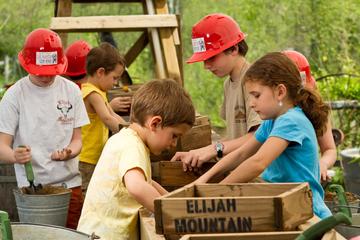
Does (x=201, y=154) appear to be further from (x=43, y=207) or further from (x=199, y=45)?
(x=43, y=207)

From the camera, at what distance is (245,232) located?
3.74m

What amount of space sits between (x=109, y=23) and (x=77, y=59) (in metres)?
1.28

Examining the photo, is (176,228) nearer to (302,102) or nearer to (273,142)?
(273,142)

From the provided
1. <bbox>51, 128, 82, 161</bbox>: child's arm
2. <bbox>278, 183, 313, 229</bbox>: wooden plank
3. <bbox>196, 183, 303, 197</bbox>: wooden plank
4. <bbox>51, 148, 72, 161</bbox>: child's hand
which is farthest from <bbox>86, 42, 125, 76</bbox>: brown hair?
<bbox>278, 183, 313, 229</bbox>: wooden plank

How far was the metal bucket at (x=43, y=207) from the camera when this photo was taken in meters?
5.71

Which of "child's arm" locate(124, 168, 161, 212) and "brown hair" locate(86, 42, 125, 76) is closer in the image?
"child's arm" locate(124, 168, 161, 212)

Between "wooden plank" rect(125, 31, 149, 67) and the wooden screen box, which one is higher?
"wooden plank" rect(125, 31, 149, 67)

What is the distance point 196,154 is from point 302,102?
0.84 meters

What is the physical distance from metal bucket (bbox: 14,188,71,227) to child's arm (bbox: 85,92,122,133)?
1.20 metres

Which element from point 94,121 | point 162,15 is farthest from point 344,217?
point 162,15

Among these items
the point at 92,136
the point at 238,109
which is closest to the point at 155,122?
the point at 238,109

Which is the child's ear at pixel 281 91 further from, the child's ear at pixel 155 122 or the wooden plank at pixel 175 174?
the wooden plank at pixel 175 174

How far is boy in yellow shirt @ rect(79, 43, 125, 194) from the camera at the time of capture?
7.04 meters

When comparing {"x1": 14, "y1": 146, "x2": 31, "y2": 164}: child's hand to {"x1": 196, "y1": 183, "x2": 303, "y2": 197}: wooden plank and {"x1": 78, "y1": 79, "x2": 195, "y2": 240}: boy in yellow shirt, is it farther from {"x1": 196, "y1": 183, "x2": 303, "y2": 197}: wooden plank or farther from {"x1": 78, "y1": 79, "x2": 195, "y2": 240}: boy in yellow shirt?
{"x1": 196, "y1": 183, "x2": 303, "y2": 197}: wooden plank
